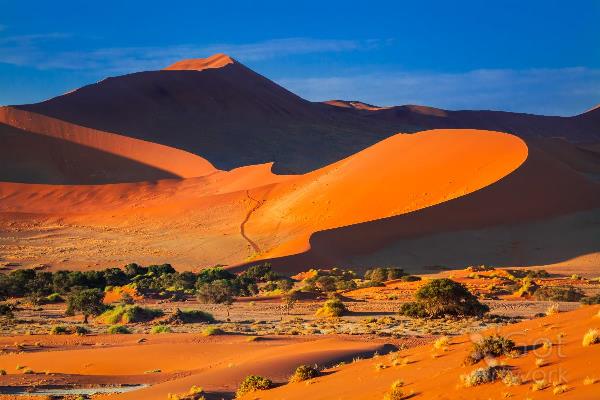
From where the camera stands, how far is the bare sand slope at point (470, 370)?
7695mm

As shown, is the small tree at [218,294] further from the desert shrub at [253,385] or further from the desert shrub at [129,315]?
the desert shrub at [253,385]

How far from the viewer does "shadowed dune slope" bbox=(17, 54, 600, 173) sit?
99812 mm

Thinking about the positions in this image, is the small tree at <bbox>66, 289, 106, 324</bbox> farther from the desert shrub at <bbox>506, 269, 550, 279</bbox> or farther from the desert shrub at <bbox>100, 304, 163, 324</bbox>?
the desert shrub at <bbox>506, 269, 550, 279</bbox>

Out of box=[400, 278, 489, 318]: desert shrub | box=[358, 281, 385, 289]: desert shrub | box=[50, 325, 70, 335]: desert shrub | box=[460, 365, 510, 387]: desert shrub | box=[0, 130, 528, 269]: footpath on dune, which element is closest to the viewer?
box=[460, 365, 510, 387]: desert shrub

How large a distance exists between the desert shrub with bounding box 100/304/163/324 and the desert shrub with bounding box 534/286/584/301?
46.0ft

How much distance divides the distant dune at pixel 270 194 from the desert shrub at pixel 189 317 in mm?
16805

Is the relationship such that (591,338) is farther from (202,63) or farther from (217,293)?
(202,63)

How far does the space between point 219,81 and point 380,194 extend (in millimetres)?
73826

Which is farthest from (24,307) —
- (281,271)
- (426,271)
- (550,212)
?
(550,212)

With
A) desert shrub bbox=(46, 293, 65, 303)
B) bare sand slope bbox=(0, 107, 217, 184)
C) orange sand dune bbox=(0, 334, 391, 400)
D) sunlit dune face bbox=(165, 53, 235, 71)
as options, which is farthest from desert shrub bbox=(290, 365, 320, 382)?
sunlit dune face bbox=(165, 53, 235, 71)

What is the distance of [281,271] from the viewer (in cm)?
4212

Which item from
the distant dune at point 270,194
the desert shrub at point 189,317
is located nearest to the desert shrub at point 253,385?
the desert shrub at point 189,317

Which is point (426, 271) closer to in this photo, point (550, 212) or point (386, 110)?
point (550, 212)

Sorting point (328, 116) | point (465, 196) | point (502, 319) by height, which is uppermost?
point (328, 116)
